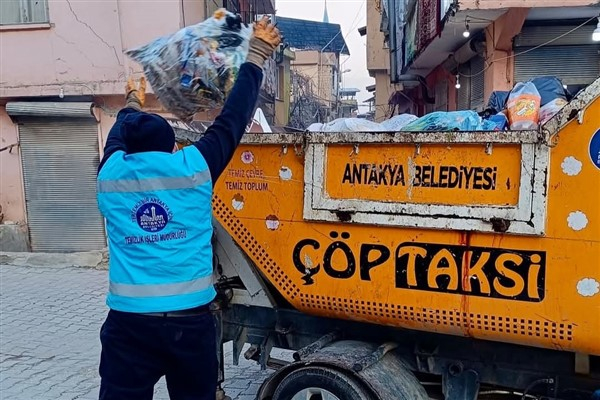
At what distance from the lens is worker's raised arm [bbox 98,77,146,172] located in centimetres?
280

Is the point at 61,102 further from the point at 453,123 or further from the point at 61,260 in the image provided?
the point at 453,123

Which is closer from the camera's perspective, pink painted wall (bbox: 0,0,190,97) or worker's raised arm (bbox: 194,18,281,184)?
worker's raised arm (bbox: 194,18,281,184)

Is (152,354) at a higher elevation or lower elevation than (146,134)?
lower

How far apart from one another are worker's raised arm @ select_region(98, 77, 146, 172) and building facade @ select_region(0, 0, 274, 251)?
558 cm

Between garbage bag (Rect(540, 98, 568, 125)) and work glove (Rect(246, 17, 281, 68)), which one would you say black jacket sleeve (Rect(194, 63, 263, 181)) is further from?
garbage bag (Rect(540, 98, 568, 125))

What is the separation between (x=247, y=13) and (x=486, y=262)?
15485 mm

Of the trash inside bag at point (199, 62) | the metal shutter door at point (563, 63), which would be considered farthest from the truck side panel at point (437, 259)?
the metal shutter door at point (563, 63)

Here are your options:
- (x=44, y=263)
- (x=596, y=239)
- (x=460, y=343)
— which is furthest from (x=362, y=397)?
(x=44, y=263)

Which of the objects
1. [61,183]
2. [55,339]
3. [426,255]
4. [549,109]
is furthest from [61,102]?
[549,109]

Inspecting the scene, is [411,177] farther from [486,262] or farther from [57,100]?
[57,100]

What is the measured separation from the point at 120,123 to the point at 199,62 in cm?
55

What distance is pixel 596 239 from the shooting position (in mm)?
2404

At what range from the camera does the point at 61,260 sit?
885 cm

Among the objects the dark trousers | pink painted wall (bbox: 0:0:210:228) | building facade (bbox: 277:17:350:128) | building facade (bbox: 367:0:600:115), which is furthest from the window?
building facade (bbox: 277:17:350:128)
